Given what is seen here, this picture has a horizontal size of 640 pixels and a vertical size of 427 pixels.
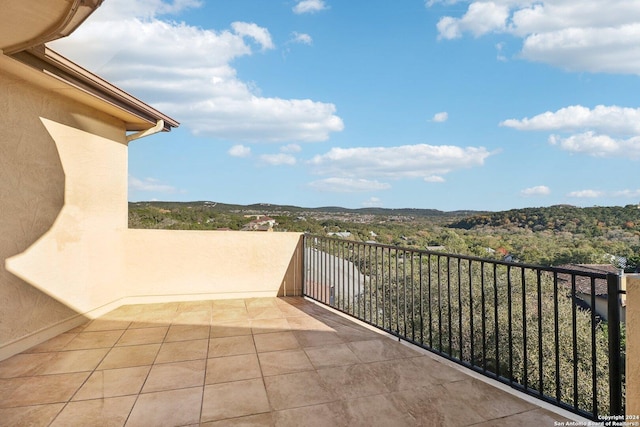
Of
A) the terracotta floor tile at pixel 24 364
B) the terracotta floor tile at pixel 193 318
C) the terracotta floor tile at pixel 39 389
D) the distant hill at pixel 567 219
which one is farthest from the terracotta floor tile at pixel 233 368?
the distant hill at pixel 567 219

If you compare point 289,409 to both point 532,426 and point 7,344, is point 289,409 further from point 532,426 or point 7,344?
point 7,344

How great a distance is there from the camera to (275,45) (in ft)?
41.3

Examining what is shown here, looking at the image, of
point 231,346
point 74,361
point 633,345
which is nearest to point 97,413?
point 74,361

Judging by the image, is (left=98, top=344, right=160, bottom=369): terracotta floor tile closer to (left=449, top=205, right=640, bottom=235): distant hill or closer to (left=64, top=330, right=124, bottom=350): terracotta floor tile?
(left=64, top=330, right=124, bottom=350): terracotta floor tile

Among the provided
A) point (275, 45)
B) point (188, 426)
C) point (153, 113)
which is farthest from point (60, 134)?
point (275, 45)

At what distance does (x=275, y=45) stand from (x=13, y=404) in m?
12.8

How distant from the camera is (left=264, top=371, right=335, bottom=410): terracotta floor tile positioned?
226 centimetres

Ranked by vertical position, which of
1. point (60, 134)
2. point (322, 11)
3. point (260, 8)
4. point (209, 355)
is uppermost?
point (322, 11)

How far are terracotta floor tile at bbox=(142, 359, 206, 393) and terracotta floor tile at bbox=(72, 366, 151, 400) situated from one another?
0.07 meters

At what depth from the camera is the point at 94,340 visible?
340 centimetres

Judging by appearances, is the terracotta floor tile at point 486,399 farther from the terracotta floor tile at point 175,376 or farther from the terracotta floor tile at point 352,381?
the terracotta floor tile at point 175,376

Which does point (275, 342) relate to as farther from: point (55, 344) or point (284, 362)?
point (55, 344)

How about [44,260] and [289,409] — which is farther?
[44,260]

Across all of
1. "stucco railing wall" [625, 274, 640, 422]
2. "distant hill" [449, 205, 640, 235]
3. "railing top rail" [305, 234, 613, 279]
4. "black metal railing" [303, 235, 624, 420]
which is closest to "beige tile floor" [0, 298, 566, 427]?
"black metal railing" [303, 235, 624, 420]
